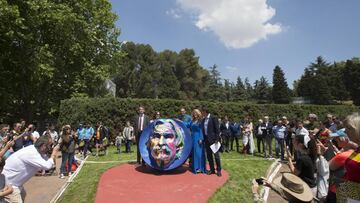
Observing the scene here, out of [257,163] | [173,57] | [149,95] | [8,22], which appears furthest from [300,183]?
[173,57]

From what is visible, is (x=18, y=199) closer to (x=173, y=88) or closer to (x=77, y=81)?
(x=77, y=81)

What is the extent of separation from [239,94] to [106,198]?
89.5m

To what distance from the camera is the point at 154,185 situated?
1048 cm

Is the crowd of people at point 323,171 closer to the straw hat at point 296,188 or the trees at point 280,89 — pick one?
the straw hat at point 296,188

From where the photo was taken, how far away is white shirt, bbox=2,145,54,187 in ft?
19.0

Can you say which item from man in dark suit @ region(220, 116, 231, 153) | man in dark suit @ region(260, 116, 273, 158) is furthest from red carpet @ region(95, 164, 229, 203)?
man in dark suit @ region(220, 116, 231, 153)

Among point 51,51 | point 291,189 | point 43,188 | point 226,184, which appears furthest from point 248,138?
point 51,51

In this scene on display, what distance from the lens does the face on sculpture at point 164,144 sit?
38.9 feet

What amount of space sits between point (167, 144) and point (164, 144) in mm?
104

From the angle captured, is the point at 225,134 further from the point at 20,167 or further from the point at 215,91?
the point at 215,91

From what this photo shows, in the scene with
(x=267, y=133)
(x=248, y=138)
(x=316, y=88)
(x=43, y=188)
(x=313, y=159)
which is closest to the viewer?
(x=313, y=159)

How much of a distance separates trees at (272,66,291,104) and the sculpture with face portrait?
68698 millimetres

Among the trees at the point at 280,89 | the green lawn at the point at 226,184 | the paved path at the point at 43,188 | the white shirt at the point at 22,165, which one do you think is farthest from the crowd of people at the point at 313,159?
the trees at the point at 280,89

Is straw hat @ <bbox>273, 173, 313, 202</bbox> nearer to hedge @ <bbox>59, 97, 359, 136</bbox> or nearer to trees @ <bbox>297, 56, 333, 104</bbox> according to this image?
hedge @ <bbox>59, 97, 359, 136</bbox>
